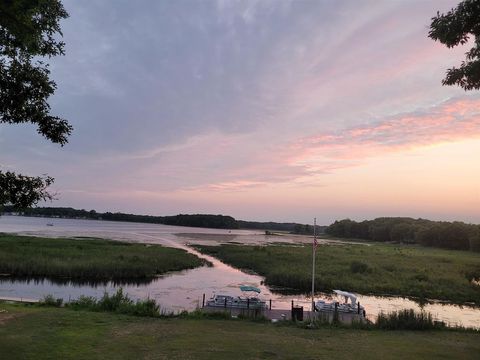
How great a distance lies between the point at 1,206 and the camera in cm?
906

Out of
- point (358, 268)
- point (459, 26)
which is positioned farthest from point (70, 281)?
point (459, 26)

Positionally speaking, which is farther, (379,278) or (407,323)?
(379,278)

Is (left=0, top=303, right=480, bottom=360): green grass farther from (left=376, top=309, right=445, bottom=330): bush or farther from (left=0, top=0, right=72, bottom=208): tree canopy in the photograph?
(left=0, top=0, right=72, bottom=208): tree canopy

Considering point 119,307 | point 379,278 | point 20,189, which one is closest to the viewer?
point 20,189

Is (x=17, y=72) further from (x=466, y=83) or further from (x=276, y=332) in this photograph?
(x=276, y=332)

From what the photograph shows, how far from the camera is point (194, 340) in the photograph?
43.5 ft

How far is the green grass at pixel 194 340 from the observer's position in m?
11.6

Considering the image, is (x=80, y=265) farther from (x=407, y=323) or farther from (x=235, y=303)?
(x=407, y=323)

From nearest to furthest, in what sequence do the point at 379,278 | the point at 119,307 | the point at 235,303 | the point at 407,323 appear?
the point at 407,323, the point at 119,307, the point at 235,303, the point at 379,278

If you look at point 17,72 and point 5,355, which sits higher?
point 17,72

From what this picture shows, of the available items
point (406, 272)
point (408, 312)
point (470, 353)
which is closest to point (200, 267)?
point (406, 272)

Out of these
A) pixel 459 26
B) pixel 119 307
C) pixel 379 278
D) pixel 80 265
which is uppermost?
pixel 459 26

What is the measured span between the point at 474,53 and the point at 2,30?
10.8m

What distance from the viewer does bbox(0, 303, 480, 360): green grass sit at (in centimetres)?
1164
